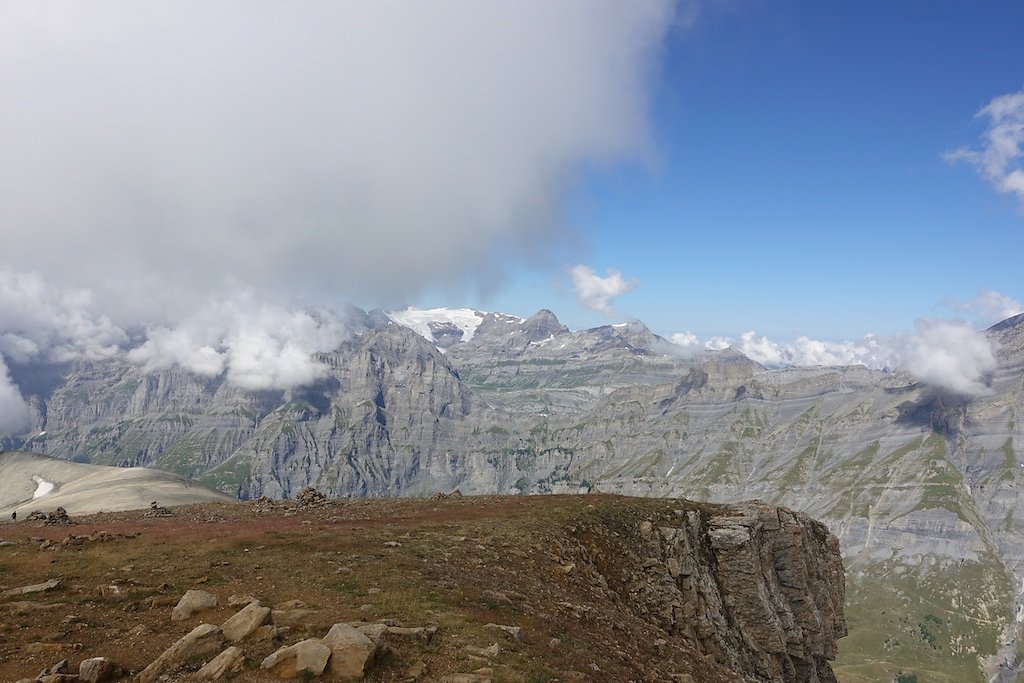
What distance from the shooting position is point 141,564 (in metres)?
32.8

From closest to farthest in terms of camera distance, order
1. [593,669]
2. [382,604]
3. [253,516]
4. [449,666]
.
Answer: [449,666]
[593,669]
[382,604]
[253,516]

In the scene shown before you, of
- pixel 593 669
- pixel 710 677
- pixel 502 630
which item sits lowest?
pixel 710 677

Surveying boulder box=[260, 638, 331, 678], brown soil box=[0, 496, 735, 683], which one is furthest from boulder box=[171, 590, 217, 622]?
boulder box=[260, 638, 331, 678]

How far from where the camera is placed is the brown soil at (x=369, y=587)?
21859mm

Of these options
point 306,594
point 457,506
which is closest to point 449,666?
point 306,594

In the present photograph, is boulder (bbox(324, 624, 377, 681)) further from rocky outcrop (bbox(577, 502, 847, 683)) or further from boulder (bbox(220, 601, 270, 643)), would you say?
rocky outcrop (bbox(577, 502, 847, 683))

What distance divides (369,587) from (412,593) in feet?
8.22

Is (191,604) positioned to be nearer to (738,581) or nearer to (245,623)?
(245,623)

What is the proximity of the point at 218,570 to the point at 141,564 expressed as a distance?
4957mm

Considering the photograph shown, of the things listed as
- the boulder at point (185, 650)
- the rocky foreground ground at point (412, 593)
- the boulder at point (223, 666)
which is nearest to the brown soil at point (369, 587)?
the rocky foreground ground at point (412, 593)

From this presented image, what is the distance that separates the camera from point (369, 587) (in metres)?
29.9

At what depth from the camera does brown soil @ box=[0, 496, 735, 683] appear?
21859mm

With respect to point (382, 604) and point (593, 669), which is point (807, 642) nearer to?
point (593, 669)

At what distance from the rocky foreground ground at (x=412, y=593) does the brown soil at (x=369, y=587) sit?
0.14 m
